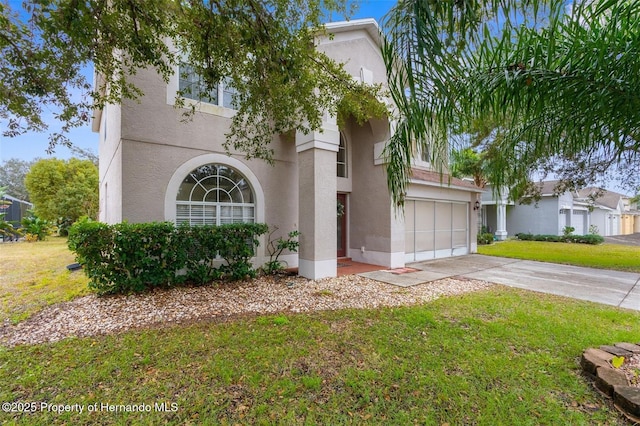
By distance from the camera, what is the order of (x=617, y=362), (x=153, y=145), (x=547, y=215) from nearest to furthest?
A: (x=617, y=362) → (x=153, y=145) → (x=547, y=215)

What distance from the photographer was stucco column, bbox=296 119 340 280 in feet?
27.2

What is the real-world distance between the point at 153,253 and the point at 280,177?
4579 mm

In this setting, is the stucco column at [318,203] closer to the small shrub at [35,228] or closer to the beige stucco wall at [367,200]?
the beige stucco wall at [367,200]

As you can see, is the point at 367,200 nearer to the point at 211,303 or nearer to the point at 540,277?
the point at 540,277

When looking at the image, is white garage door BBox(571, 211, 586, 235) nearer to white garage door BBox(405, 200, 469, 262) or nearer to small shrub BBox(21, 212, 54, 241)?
white garage door BBox(405, 200, 469, 262)

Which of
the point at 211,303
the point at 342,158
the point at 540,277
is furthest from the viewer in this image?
the point at 342,158

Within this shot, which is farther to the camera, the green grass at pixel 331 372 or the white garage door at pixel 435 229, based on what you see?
the white garage door at pixel 435 229

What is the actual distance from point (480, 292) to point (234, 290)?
6.28 m

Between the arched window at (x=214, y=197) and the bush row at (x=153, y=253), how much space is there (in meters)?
1.26

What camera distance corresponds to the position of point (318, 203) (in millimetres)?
8320

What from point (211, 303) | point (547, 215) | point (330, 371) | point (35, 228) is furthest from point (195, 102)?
point (547, 215)

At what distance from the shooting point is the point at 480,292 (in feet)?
23.8

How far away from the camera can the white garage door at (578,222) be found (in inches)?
1060

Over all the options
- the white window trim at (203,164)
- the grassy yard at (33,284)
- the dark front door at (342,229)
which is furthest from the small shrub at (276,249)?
the grassy yard at (33,284)
